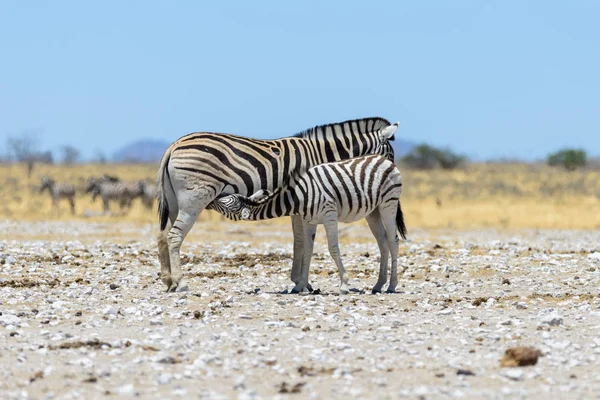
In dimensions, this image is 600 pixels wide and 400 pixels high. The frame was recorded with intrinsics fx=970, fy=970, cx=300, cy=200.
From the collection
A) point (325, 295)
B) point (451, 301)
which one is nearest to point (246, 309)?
point (325, 295)

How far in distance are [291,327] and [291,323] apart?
14cm

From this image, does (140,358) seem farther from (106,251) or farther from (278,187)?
(106,251)

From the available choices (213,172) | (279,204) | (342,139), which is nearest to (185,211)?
(213,172)

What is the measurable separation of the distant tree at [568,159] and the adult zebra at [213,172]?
72.5 metres

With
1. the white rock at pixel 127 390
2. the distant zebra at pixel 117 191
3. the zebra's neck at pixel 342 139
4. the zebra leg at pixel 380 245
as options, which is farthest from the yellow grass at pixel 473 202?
the white rock at pixel 127 390

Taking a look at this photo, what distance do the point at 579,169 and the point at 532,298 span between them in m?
75.5

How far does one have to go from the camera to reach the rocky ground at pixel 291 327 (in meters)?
8.57

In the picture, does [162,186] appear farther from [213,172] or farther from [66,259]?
[66,259]

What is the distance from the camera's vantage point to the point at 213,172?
14305mm

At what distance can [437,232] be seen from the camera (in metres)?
30.8

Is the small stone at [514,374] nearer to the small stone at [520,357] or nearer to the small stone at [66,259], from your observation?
the small stone at [520,357]

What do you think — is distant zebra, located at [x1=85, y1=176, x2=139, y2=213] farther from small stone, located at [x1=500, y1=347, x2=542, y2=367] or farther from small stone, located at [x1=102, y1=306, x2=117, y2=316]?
small stone, located at [x1=500, y1=347, x2=542, y2=367]

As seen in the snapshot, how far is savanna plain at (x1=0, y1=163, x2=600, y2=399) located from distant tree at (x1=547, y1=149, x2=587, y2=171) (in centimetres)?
6256

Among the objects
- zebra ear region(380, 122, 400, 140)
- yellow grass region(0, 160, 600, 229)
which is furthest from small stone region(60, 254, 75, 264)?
yellow grass region(0, 160, 600, 229)
